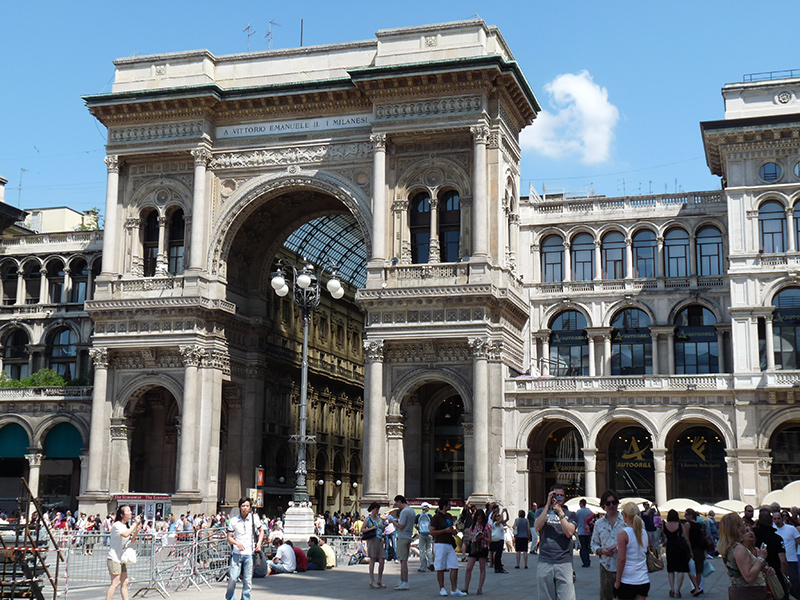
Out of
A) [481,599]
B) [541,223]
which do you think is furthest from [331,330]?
[481,599]

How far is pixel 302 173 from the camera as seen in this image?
5112cm

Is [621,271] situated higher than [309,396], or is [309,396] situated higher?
[621,271]

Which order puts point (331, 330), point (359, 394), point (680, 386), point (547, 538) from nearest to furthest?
point (547, 538) → point (680, 386) → point (331, 330) → point (359, 394)

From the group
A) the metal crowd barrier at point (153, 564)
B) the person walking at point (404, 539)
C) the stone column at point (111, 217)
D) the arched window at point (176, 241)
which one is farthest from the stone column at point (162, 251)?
the person walking at point (404, 539)

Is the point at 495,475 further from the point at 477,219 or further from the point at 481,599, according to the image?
the point at 481,599

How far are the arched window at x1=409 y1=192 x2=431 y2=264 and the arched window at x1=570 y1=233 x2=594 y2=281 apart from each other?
1186 centimetres

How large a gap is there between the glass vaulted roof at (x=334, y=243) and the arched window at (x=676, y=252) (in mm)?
16993

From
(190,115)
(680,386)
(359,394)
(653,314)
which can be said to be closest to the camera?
(680,386)

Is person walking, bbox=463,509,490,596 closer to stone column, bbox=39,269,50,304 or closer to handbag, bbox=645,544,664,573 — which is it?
handbag, bbox=645,544,664,573

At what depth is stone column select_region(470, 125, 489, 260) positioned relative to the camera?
46.7m

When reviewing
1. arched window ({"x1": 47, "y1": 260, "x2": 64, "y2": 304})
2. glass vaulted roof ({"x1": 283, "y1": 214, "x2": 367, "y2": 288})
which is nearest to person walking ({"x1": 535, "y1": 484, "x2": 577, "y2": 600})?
glass vaulted roof ({"x1": 283, "y1": 214, "x2": 367, "y2": 288})

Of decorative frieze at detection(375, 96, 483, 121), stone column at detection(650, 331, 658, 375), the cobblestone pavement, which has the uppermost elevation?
decorative frieze at detection(375, 96, 483, 121)

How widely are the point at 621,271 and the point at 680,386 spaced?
10300 mm

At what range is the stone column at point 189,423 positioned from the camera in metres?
48.3
